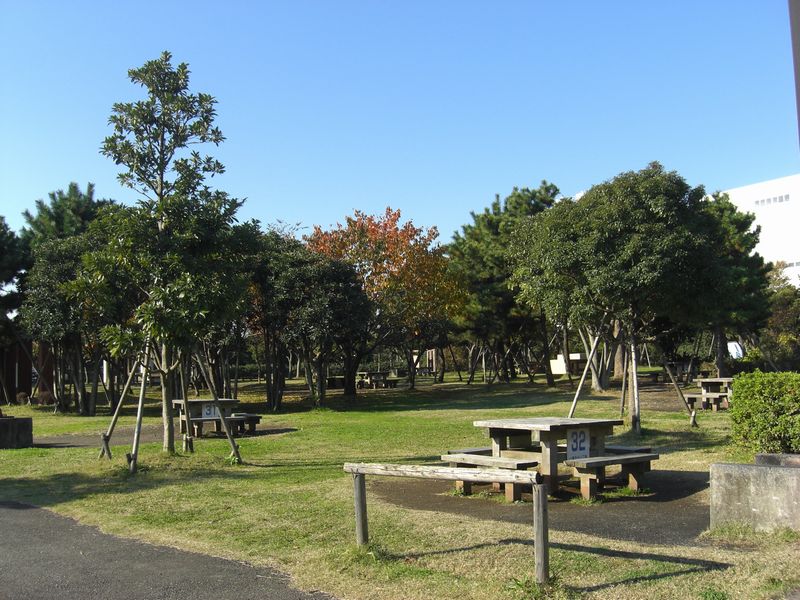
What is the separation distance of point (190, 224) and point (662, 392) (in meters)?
22.6

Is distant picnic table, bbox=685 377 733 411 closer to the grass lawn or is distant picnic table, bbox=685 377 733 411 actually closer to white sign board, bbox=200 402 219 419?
the grass lawn

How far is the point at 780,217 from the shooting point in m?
64.2

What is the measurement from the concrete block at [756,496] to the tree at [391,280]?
Answer: 27518mm

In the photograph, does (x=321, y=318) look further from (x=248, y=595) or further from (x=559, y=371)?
(x=559, y=371)

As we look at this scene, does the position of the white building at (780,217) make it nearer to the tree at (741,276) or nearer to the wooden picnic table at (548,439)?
the tree at (741,276)

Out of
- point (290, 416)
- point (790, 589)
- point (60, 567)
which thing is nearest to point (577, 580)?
point (790, 589)

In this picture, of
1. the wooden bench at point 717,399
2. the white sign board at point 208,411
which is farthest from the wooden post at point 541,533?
the wooden bench at point 717,399

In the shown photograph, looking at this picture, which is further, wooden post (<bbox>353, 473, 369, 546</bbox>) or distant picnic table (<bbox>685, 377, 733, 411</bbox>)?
distant picnic table (<bbox>685, 377, 733, 411</bbox>)

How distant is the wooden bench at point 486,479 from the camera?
5.22 m

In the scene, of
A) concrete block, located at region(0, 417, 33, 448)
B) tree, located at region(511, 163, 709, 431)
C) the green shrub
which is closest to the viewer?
the green shrub

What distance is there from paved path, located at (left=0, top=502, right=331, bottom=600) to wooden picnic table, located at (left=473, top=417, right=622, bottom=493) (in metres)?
4.03

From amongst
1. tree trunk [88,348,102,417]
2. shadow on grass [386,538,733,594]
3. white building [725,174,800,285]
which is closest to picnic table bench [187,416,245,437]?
tree trunk [88,348,102,417]

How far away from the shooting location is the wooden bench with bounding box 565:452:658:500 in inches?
347

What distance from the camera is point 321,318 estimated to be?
27.4 m
